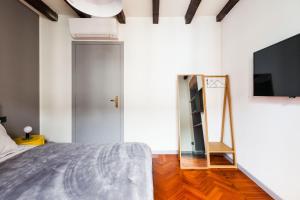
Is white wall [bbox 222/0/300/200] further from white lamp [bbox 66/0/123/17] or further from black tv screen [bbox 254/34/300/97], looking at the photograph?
white lamp [bbox 66/0/123/17]

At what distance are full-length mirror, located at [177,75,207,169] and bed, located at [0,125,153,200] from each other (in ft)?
4.29

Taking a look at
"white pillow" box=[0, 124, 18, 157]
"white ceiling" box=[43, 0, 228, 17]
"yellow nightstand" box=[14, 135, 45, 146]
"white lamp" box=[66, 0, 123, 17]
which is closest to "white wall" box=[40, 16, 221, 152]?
"white ceiling" box=[43, 0, 228, 17]

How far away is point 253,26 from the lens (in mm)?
1956

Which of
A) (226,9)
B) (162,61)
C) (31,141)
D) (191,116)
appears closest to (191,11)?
(226,9)

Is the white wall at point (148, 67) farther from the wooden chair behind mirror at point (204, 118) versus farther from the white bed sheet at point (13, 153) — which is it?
the white bed sheet at point (13, 153)

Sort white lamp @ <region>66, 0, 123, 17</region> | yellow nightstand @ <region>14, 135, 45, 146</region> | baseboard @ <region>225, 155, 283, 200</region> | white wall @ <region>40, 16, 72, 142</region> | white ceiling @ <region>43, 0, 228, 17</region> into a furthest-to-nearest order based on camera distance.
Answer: white wall @ <region>40, 16, 72, 142</region> < white ceiling @ <region>43, 0, 228, 17</region> < yellow nightstand @ <region>14, 135, 45, 146</region> < baseboard @ <region>225, 155, 283, 200</region> < white lamp @ <region>66, 0, 123, 17</region>

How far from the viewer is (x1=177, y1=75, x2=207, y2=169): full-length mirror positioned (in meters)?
2.59

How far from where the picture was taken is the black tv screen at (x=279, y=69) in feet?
4.35

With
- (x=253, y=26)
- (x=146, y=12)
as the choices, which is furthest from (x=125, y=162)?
Result: (x=146, y=12)

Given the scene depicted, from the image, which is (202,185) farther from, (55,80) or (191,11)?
(55,80)

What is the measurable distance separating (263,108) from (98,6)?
2.09 metres

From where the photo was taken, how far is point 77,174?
3.43 ft

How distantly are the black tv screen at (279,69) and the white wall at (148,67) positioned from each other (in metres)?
1.08

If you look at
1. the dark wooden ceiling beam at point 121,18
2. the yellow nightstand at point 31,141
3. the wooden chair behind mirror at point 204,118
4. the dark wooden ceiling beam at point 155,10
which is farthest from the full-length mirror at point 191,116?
the yellow nightstand at point 31,141
